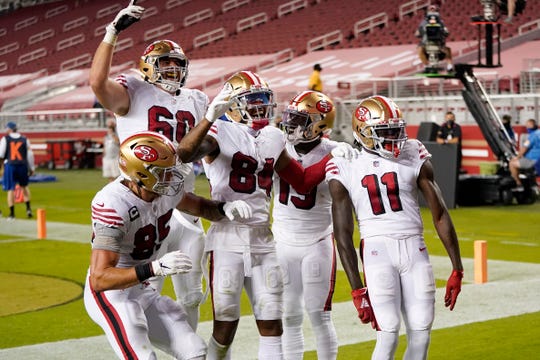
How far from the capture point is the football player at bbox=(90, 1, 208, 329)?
5945 mm

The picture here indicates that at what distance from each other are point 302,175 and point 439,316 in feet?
9.05

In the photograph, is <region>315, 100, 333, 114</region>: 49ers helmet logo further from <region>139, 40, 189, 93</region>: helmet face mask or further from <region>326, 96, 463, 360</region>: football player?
<region>139, 40, 189, 93</region>: helmet face mask

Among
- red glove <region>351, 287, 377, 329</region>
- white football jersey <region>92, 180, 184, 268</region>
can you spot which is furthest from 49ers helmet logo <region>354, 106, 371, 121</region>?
white football jersey <region>92, 180, 184, 268</region>

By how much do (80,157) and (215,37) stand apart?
9704 mm

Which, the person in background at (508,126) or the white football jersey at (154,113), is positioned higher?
the white football jersey at (154,113)

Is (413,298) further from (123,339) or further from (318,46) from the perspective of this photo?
(318,46)

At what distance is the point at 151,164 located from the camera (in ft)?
15.2

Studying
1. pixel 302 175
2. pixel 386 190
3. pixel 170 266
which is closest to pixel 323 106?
pixel 302 175

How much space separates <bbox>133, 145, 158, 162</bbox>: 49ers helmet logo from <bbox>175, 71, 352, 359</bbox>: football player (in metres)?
0.58

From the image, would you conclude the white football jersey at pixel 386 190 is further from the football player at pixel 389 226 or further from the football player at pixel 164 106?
the football player at pixel 164 106

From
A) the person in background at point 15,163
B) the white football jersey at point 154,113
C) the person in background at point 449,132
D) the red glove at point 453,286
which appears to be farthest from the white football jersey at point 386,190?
the person in background at point 449,132

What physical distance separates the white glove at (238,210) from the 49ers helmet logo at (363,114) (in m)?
0.79

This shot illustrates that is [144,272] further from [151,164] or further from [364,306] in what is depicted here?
[364,306]

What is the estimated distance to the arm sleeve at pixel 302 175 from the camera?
18.9ft
